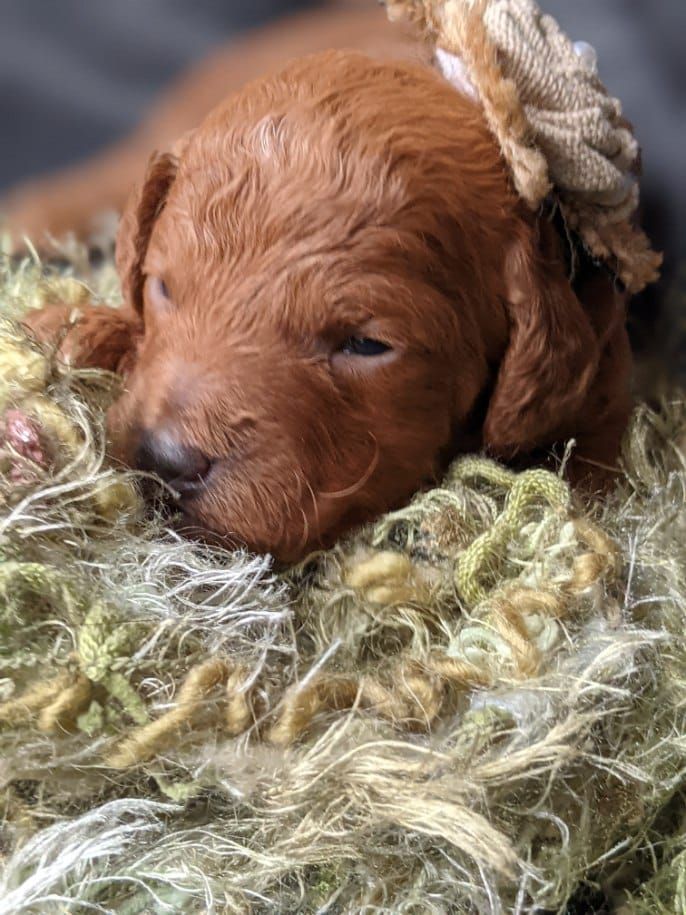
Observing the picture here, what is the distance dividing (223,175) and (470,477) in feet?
1.25

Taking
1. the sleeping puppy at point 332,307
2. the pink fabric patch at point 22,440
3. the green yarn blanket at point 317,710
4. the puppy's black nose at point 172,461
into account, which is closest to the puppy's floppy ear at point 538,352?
the sleeping puppy at point 332,307

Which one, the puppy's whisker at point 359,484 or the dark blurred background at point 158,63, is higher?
the dark blurred background at point 158,63

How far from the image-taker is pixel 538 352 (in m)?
0.86

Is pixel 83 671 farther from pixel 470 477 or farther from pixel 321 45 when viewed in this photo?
pixel 321 45

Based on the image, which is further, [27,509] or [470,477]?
[470,477]

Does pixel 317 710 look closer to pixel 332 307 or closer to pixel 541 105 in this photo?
pixel 332 307

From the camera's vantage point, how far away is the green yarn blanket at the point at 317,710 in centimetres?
62

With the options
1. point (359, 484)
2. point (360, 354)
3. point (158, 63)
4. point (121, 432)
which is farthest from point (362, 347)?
point (158, 63)

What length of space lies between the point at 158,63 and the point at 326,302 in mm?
745

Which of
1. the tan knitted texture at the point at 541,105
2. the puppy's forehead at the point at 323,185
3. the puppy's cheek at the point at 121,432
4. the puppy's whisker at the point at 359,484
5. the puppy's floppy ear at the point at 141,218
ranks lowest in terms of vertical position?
the puppy's cheek at the point at 121,432

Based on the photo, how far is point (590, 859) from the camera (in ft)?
2.39

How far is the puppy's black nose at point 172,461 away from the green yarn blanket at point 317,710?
0.11 feet

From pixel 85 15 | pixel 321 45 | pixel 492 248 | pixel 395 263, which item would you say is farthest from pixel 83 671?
pixel 85 15

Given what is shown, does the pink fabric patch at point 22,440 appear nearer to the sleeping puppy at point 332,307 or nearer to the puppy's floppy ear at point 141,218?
the sleeping puppy at point 332,307
